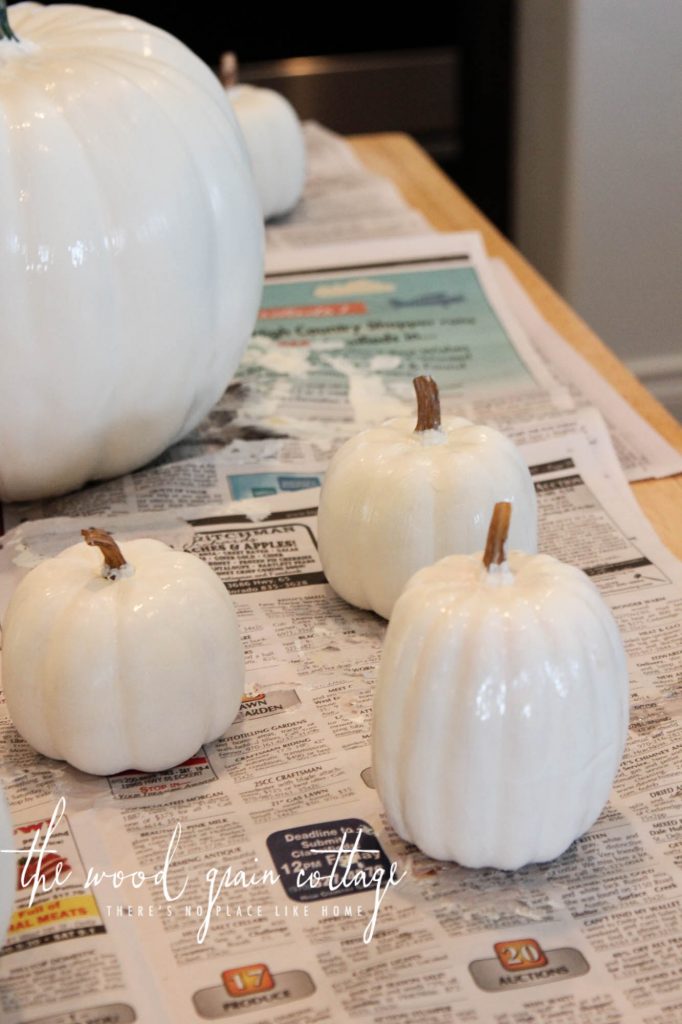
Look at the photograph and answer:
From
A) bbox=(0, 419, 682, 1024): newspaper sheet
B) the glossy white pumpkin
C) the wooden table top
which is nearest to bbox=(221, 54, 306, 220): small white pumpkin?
the glossy white pumpkin

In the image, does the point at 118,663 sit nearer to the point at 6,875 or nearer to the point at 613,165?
the point at 6,875

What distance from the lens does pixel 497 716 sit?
23.5 inches

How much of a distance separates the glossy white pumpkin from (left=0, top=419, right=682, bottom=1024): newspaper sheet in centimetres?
80

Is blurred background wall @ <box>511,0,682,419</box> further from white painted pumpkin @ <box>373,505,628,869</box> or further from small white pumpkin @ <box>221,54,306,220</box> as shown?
white painted pumpkin @ <box>373,505,628,869</box>

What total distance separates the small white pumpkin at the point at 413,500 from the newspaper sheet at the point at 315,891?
0.05 meters

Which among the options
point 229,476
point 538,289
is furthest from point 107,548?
point 538,289

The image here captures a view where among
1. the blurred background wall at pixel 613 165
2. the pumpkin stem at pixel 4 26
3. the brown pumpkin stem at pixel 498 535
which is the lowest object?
the blurred background wall at pixel 613 165

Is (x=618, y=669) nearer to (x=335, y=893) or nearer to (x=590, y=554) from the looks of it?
(x=335, y=893)

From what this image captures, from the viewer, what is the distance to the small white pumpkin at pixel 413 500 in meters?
0.81

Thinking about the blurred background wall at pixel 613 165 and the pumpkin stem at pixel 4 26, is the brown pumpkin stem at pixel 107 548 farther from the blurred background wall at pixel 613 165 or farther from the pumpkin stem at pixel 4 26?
the blurred background wall at pixel 613 165

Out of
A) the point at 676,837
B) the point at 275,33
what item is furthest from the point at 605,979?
the point at 275,33

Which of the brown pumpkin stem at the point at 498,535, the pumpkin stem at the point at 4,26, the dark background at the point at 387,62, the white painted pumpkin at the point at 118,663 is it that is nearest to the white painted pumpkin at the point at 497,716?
the brown pumpkin stem at the point at 498,535

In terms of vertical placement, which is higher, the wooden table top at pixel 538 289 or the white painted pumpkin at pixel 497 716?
the white painted pumpkin at pixel 497 716

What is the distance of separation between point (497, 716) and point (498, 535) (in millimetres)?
84
